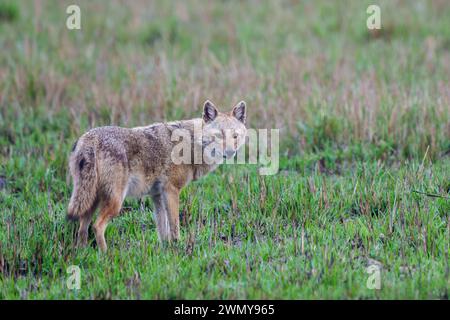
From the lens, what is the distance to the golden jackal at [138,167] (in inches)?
270

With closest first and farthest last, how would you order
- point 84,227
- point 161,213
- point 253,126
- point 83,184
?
point 83,184
point 84,227
point 161,213
point 253,126

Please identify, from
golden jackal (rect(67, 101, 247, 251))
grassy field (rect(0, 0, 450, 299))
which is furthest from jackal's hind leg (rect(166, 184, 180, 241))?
grassy field (rect(0, 0, 450, 299))

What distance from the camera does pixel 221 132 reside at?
769cm

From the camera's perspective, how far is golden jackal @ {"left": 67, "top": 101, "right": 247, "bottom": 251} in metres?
6.86

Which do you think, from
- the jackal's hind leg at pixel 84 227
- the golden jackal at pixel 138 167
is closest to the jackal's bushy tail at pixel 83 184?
the golden jackal at pixel 138 167

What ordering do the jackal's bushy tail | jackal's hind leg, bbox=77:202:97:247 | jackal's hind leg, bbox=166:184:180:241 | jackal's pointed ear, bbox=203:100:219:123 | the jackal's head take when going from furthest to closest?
jackal's pointed ear, bbox=203:100:219:123 < the jackal's head < jackal's hind leg, bbox=166:184:180:241 < jackal's hind leg, bbox=77:202:97:247 < the jackal's bushy tail

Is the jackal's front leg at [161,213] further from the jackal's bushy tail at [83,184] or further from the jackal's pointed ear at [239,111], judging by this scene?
the jackal's pointed ear at [239,111]

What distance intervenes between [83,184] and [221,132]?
1.64 meters

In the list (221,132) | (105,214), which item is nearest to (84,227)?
(105,214)

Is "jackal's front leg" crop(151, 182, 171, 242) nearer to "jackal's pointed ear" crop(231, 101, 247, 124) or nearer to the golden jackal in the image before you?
the golden jackal

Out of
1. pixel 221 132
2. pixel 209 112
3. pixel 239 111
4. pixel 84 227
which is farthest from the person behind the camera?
pixel 239 111

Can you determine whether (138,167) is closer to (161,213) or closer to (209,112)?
(161,213)

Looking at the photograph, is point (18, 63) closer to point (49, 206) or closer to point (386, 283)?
point (49, 206)
